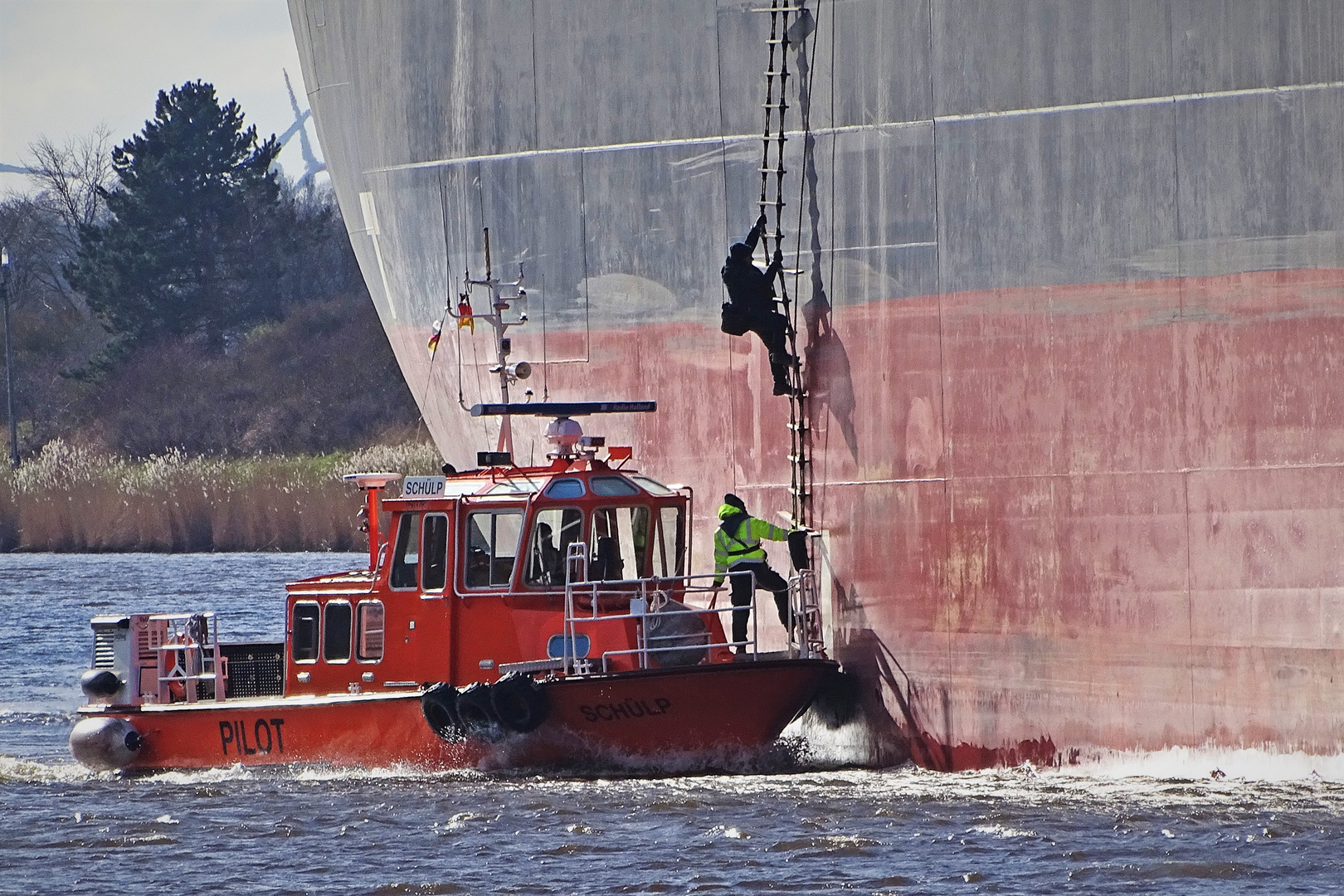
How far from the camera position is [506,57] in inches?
628

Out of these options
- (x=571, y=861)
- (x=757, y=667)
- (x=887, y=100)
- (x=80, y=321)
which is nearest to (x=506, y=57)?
(x=887, y=100)

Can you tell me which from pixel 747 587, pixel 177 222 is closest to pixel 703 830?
pixel 747 587

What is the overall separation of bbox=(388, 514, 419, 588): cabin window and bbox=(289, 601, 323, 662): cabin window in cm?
77

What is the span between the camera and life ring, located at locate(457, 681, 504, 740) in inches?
516

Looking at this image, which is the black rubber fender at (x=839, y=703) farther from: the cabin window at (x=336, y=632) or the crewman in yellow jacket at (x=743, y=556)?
the cabin window at (x=336, y=632)

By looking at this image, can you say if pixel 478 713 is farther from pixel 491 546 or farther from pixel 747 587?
pixel 747 587

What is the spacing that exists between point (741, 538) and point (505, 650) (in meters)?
1.76

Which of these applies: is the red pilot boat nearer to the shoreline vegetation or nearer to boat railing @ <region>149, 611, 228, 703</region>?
boat railing @ <region>149, 611, 228, 703</region>

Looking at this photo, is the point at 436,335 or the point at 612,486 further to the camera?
the point at 436,335

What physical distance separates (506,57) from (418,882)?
7.47 metres

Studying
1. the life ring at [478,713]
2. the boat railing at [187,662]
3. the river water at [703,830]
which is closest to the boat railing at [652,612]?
the life ring at [478,713]

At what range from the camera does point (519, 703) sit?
1311cm

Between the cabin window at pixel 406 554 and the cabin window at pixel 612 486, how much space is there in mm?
1271

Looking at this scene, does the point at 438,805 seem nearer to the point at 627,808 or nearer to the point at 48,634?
the point at 627,808
